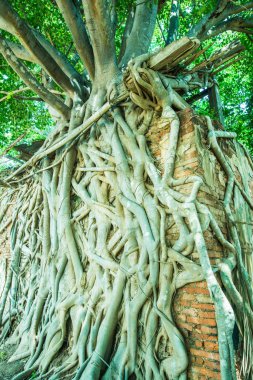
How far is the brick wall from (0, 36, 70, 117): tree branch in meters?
1.61

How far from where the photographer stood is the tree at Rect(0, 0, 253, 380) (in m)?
2.21

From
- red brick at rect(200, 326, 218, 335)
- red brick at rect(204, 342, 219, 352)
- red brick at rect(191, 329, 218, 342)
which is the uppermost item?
red brick at rect(200, 326, 218, 335)

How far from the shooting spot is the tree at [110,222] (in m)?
2.21

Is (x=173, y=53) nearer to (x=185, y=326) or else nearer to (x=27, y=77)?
(x=27, y=77)

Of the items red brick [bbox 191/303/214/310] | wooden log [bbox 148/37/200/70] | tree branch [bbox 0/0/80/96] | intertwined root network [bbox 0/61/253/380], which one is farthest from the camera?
tree branch [bbox 0/0/80/96]

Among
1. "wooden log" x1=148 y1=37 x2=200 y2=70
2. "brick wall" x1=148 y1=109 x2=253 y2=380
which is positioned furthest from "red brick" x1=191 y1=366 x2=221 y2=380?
"wooden log" x1=148 y1=37 x2=200 y2=70

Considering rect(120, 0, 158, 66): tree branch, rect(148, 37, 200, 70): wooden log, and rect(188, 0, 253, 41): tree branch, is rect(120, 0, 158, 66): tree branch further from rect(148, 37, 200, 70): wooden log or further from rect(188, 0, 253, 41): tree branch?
rect(148, 37, 200, 70): wooden log

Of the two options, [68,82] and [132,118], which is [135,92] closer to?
[132,118]

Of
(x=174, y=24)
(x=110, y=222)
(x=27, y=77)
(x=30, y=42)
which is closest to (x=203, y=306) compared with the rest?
(x=110, y=222)

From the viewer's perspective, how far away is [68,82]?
4039 mm

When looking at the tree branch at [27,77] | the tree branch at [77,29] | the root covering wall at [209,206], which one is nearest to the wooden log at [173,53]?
the root covering wall at [209,206]

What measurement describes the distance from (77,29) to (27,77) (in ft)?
2.98

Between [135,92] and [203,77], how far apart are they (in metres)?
1.95

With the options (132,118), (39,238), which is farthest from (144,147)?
(39,238)
